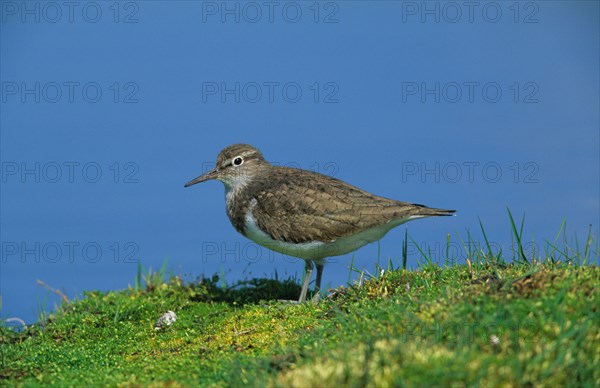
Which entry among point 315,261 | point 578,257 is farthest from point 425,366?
point 315,261

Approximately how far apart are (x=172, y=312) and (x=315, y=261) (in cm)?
226

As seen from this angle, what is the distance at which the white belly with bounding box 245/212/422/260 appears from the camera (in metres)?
9.96

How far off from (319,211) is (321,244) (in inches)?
18.7

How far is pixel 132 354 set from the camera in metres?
8.65

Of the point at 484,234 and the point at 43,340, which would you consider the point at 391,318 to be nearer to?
the point at 484,234

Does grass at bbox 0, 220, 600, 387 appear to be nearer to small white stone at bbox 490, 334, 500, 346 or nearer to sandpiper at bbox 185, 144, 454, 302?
small white stone at bbox 490, 334, 500, 346

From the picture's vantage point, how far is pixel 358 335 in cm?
647

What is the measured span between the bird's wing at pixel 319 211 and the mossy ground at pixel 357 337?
1.01m

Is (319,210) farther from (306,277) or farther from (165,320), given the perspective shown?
(165,320)

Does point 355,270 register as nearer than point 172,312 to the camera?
Yes

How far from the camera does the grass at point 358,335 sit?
200 inches

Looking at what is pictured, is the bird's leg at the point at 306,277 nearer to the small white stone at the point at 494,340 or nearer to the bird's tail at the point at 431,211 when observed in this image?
the bird's tail at the point at 431,211

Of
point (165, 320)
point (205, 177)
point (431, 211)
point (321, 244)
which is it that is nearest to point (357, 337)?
point (321, 244)

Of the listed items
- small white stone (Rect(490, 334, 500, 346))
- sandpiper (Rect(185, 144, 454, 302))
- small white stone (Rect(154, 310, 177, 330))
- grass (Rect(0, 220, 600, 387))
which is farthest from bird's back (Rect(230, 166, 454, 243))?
small white stone (Rect(490, 334, 500, 346))
